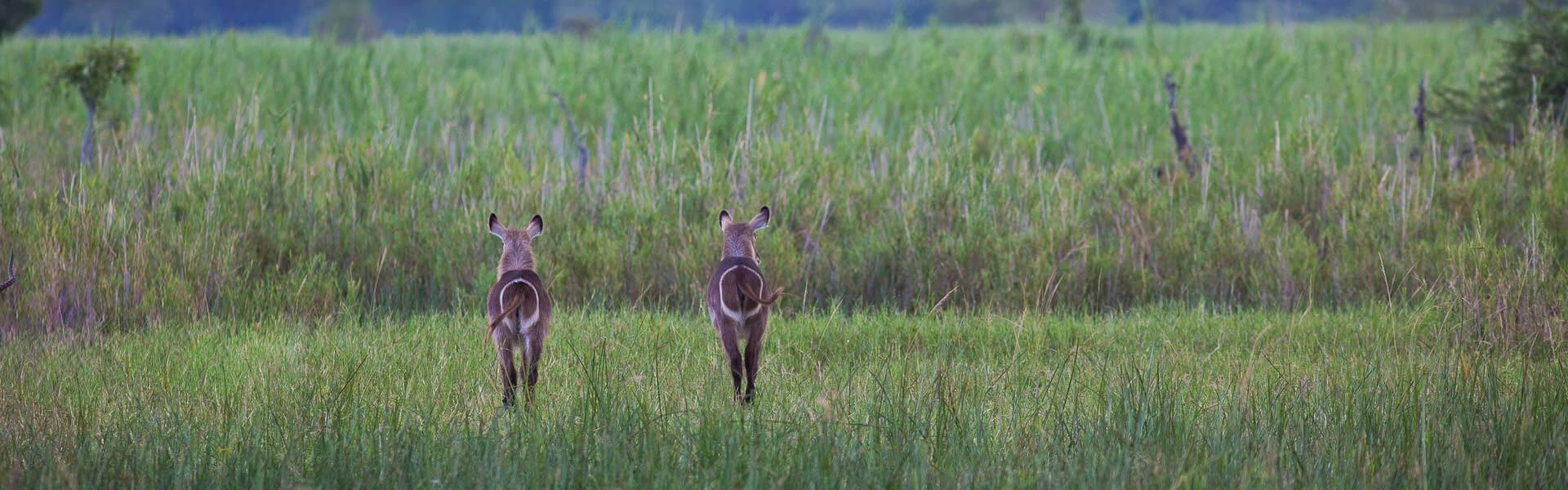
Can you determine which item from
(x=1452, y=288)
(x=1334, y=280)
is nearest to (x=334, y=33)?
(x=1334, y=280)

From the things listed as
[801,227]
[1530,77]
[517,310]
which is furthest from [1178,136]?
[517,310]

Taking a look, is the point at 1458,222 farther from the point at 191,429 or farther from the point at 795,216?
the point at 191,429

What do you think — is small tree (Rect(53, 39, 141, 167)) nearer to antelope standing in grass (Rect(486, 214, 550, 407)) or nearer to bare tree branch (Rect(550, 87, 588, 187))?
bare tree branch (Rect(550, 87, 588, 187))

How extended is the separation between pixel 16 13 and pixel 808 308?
17.2m

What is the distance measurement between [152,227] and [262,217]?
696 millimetres

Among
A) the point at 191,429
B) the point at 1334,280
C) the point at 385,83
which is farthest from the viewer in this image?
the point at 385,83

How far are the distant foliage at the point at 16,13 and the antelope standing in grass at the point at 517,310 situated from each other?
18352mm

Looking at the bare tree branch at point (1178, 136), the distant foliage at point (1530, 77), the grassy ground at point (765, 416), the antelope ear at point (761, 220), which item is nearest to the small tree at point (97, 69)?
the grassy ground at point (765, 416)

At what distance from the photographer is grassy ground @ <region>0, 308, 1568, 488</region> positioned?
3557 millimetres

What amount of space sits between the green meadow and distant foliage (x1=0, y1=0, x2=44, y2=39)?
8149 mm

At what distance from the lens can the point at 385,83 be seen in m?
13.3

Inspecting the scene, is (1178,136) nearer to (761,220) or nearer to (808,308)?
(808,308)

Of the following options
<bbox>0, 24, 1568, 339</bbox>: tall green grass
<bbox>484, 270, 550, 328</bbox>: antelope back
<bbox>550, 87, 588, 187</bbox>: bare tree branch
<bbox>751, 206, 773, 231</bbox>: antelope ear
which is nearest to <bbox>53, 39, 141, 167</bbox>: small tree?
<bbox>0, 24, 1568, 339</bbox>: tall green grass

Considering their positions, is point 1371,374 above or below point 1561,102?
below
